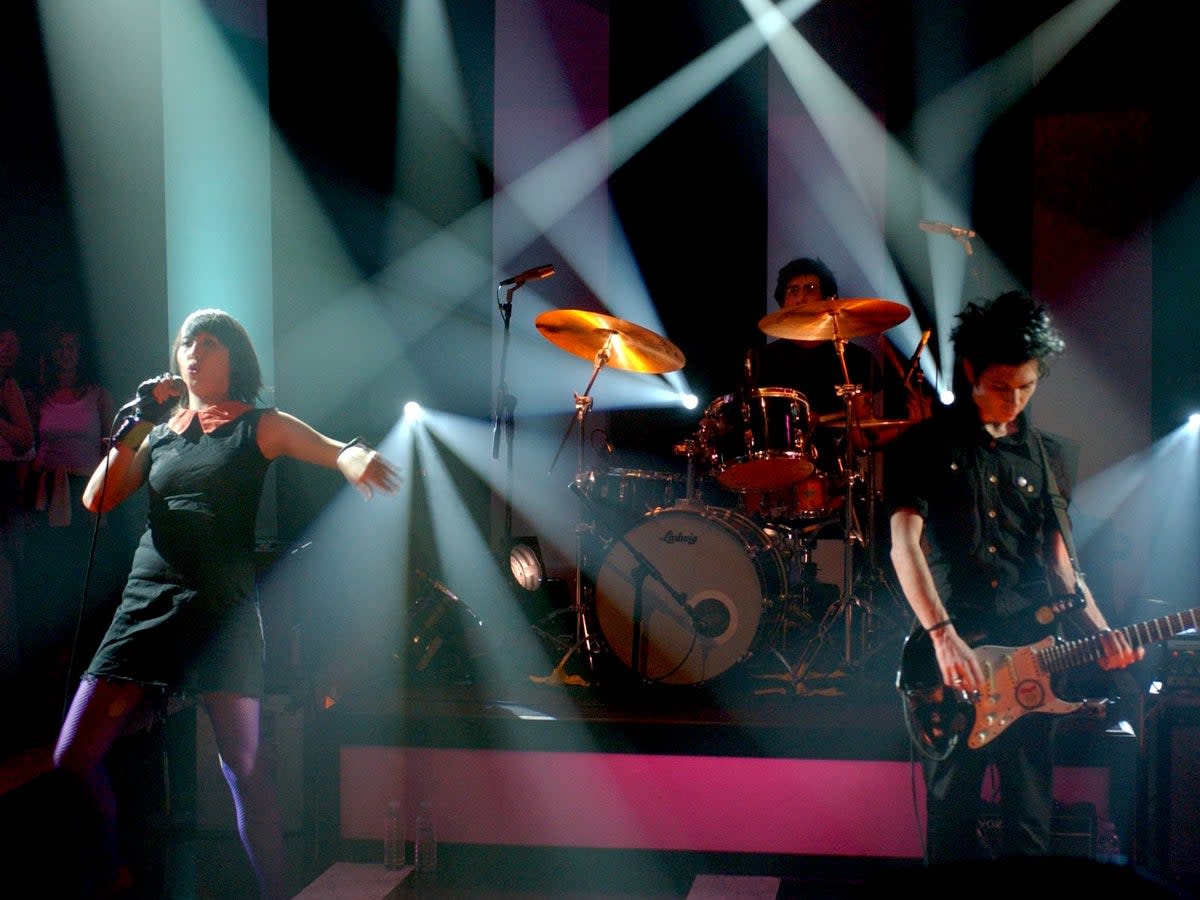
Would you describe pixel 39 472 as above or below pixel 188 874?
above

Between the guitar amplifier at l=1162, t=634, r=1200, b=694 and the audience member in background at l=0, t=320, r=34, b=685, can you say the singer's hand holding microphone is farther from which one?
the guitar amplifier at l=1162, t=634, r=1200, b=694

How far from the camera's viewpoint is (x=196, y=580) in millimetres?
2912

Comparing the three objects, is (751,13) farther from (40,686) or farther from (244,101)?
(40,686)

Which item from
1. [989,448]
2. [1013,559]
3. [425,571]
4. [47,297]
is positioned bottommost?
[425,571]

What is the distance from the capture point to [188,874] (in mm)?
3904

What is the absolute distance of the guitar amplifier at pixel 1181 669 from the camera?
3.85 meters

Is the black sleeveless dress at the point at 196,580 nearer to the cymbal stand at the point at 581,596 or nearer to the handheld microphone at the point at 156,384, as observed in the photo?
the handheld microphone at the point at 156,384

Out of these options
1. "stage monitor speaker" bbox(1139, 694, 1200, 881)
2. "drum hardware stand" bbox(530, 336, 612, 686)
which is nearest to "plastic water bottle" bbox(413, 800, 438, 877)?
"drum hardware stand" bbox(530, 336, 612, 686)

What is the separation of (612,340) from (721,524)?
3.19 ft

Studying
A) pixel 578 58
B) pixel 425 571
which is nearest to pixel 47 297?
pixel 425 571

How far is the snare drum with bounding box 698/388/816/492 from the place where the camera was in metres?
4.51

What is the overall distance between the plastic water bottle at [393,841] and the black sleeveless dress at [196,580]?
1.35m

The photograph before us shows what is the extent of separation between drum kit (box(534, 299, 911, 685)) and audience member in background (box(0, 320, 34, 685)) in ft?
8.68

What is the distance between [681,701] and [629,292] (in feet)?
9.95
